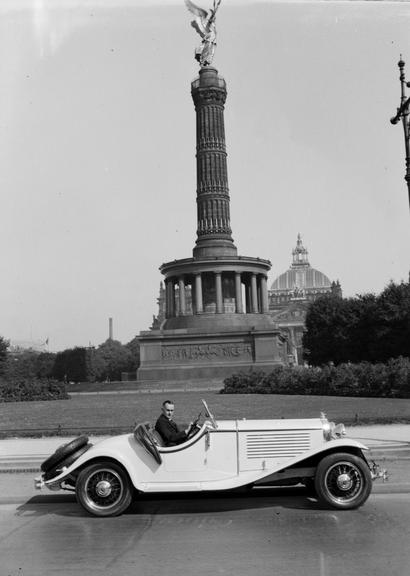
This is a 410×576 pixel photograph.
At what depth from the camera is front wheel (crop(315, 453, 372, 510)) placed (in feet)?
24.3

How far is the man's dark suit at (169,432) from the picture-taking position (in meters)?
7.76

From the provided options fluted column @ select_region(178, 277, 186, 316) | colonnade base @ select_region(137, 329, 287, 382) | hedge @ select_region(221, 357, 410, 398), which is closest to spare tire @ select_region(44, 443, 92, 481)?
hedge @ select_region(221, 357, 410, 398)

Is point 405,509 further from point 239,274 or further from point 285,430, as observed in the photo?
point 239,274

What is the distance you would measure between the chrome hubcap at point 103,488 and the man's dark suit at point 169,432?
860 mm

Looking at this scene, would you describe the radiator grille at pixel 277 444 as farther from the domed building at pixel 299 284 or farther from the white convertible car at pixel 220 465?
the domed building at pixel 299 284

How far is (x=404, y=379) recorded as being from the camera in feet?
85.3

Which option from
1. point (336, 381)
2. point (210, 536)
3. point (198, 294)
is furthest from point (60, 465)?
point (198, 294)

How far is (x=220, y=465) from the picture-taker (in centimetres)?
756

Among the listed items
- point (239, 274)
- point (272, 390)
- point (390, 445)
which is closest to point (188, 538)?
point (390, 445)

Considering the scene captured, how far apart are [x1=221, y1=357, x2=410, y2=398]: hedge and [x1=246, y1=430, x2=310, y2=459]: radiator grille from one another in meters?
19.3

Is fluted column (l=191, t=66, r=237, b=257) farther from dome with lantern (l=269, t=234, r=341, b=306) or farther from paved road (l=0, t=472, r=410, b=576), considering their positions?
dome with lantern (l=269, t=234, r=341, b=306)

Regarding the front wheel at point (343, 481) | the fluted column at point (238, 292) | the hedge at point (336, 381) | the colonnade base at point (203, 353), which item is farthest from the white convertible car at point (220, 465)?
the fluted column at point (238, 292)

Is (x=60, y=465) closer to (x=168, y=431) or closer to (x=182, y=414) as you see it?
(x=168, y=431)

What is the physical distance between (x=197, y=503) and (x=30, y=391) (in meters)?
27.1
